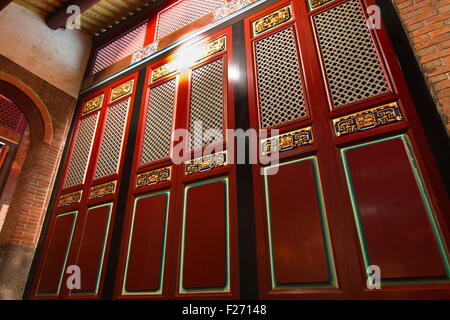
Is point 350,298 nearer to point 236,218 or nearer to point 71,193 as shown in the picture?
point 236,218

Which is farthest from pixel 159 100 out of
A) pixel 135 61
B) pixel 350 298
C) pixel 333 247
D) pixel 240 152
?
pixel 350 298

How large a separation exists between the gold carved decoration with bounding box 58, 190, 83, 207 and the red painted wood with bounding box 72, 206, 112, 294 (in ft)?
1.44

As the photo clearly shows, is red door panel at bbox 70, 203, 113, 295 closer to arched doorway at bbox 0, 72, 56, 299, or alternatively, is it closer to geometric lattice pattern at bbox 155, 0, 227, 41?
arched doorway at bbox 0, 72, 56, 299

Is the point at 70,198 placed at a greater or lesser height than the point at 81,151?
lesser

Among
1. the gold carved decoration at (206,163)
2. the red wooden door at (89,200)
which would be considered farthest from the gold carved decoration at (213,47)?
the gold carved decoration at (206,163)

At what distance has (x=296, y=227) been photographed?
8.61ft

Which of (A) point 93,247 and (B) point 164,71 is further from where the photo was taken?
(B) point 164,71

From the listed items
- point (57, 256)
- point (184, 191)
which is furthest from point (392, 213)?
point (57, 256)

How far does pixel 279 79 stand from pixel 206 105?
39.2 inches

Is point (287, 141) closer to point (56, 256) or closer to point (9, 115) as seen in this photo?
point (56, 256)

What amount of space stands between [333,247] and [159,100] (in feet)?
10.4

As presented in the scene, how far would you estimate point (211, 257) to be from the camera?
291cm

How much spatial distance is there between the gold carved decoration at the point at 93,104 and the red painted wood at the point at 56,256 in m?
2.00

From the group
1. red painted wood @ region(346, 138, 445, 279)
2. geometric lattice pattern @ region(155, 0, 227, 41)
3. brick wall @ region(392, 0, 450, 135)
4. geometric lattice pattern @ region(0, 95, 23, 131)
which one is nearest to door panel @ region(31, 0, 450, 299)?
red painted wood @ region(346, 138, 445, 279)
